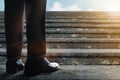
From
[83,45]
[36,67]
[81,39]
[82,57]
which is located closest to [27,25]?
[36,67]

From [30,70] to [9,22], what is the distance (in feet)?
0.95

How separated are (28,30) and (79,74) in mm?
381

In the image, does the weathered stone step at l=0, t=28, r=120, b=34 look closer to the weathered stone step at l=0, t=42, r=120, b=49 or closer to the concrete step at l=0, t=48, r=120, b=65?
the weathered stone step at l=0, t=42, r=120, b=49

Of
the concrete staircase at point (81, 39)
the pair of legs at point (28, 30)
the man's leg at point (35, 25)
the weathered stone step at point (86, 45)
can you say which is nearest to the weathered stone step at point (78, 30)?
the concrete staircase at point (81, 39)

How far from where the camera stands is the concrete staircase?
7.64 feet

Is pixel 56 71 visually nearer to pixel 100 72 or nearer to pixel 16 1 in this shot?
pixel 100 72

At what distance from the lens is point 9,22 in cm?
183

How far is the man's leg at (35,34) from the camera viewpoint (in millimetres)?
1742

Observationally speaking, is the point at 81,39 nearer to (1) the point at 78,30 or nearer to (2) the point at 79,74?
(1) the point at 78,30

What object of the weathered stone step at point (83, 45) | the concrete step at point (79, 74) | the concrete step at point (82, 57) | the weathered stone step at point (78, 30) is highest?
the weathered stone step at point (78, 30)

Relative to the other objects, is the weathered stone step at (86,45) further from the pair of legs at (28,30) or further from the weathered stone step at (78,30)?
the pair of legs at (28,30)

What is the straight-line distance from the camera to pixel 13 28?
6.02ft

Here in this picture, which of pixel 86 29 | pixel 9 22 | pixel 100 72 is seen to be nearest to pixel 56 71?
pixel 100 72

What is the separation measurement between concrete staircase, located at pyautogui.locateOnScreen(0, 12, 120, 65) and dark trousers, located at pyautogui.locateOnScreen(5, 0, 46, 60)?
1.45 feet
